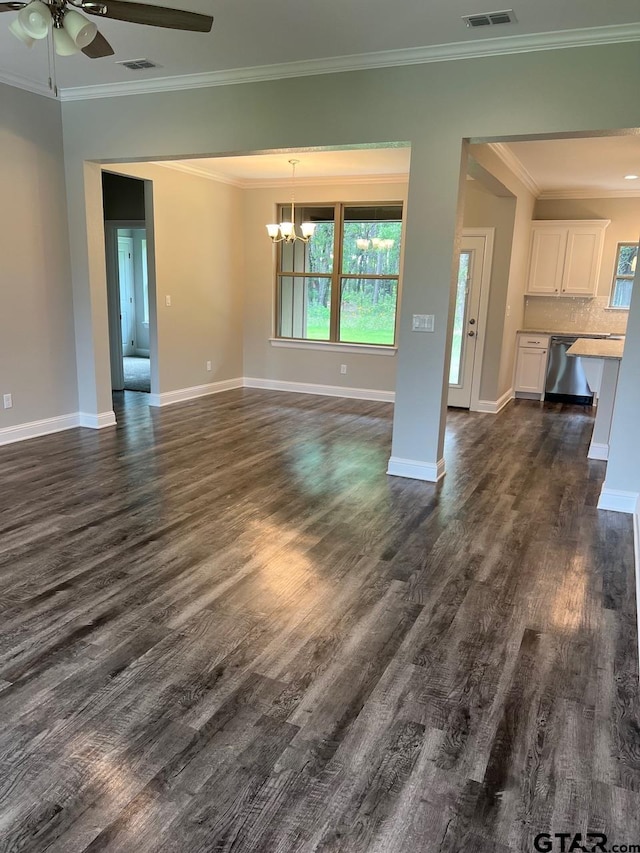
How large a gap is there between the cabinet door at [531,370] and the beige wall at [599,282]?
0.64 metres

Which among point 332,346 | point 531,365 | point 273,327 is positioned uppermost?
point 273,327

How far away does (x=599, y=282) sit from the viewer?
7.77 m

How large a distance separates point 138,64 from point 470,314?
443cm

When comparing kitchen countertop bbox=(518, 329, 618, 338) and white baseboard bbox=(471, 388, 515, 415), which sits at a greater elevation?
kitchen countertop bbox=(518, 329, 618, 338)

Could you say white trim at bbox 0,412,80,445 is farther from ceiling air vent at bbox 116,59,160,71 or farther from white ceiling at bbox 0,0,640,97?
ceiling air vent at bbox 116,59,160,71

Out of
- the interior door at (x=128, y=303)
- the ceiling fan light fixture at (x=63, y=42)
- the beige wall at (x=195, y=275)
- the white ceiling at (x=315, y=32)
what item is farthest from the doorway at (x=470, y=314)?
the interior door at (x=128, y=303)

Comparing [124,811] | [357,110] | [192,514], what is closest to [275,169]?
[357,110]

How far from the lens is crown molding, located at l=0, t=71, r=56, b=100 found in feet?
14.4

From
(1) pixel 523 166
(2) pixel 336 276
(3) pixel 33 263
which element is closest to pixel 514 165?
(1) pixel 523 166

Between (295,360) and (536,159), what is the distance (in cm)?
375

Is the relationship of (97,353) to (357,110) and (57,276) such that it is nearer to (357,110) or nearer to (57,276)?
(57,276)

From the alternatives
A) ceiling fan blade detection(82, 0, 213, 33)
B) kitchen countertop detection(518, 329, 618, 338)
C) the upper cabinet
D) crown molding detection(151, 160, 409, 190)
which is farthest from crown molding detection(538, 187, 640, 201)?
ceiling fan blade detection(82, 0, 213, 33)

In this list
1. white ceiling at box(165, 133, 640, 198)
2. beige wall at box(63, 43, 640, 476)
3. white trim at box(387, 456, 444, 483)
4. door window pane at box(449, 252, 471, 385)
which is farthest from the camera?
door window pane at box(449, 252, 471, 385)

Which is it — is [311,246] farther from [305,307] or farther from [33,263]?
[33,263]
